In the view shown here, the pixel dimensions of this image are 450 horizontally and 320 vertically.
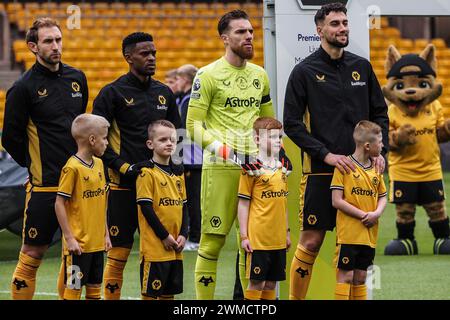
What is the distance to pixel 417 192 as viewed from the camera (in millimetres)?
11328

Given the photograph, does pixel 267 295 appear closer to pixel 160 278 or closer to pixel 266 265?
pixel 266 265

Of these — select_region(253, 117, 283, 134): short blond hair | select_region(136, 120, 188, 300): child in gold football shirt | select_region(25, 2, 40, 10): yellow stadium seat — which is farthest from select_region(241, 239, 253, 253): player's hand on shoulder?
select_region(25, 2, 40, 10): yellow stadium seat

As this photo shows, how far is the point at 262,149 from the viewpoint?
725cm

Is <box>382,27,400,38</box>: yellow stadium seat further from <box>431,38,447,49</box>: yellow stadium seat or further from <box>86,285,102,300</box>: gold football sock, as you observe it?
<box>86,285,102,300</box>: gold football sock

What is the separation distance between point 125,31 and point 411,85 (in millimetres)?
10997

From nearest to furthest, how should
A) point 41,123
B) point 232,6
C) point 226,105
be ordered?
point 41,123 → point 226,105 → point 232,6

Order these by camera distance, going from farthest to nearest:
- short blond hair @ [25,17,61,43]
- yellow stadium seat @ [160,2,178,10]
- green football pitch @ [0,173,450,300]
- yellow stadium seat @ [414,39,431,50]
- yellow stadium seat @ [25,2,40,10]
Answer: yellow stadium seat @ [414,39,431,50] → yellow stadium seat @ [160,2,178,10] → yellow stadium seat @ [25,2,40,10] → green football pitch @ [0,173,450,300] → short blond hair @ [25,17,61,43]

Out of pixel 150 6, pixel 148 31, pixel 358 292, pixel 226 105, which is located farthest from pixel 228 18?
pixel 150 6

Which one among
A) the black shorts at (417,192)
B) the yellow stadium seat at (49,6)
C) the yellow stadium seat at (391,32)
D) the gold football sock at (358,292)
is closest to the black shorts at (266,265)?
the gold football sock at (358,292)

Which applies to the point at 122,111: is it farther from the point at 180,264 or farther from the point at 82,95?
the point at 180,264

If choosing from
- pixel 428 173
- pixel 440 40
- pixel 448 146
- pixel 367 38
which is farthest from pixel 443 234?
pixel 440 40

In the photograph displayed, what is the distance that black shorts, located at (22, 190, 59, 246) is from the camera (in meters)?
7.16

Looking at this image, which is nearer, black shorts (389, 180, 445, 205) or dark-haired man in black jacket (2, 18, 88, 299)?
dark-haired man in black jacket (2, 18, 88, 299)

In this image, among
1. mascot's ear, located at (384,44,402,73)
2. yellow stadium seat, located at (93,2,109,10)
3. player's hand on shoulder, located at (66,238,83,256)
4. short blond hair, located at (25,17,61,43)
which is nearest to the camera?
player's hand on shoulder, located at (66,238,83,256)
